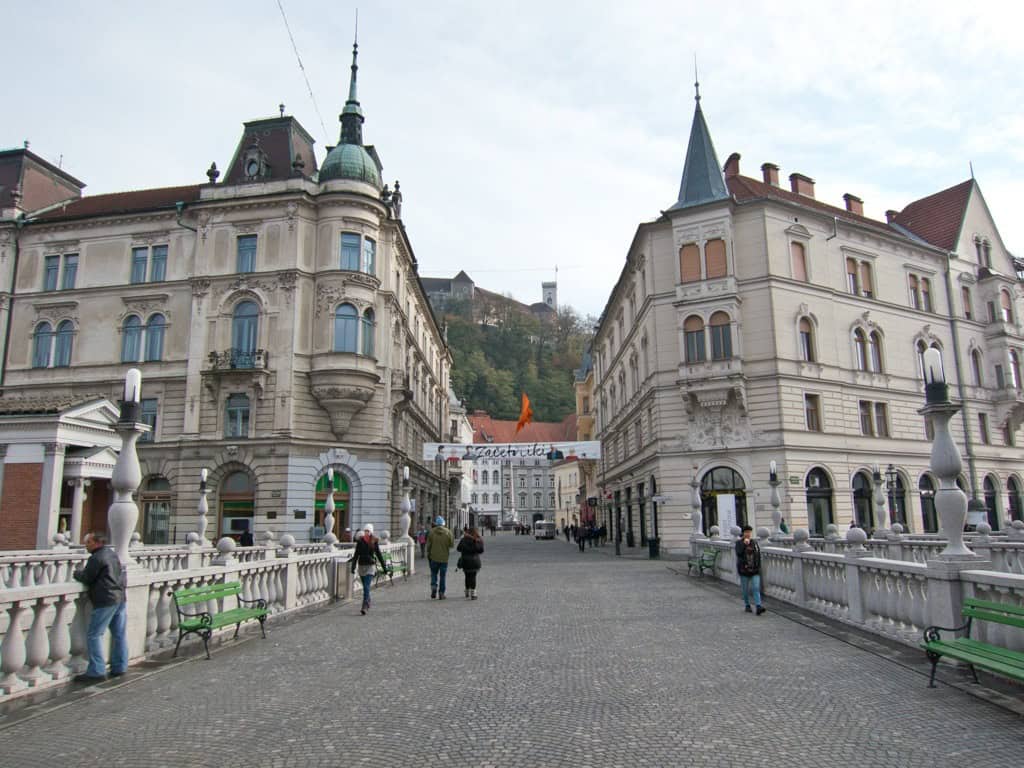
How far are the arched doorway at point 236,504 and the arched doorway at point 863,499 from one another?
1068 inches

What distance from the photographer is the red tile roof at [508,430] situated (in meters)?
101

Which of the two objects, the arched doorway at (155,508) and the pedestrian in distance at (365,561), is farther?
the arched doorway at (155,508)

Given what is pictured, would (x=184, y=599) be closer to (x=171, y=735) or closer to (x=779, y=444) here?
(x=171, y=735)

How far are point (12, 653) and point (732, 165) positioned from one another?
39.8m

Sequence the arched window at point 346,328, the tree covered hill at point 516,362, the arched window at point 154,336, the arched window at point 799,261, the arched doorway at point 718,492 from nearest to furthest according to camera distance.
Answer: the arched doorway at point 718,492
the arched window at point 346,328
the arched window at point 154,336
the arched window at point 799,261
the tree covered hill at point 516,362

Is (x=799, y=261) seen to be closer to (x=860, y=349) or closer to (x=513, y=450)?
(x=860, y=349)

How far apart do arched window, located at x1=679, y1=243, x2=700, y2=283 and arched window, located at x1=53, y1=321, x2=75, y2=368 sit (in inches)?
1157

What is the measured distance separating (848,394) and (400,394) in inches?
846

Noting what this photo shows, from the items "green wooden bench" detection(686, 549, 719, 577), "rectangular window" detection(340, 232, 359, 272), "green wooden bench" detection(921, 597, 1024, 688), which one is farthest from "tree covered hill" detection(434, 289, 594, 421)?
"green wooden bench" detection(921, 597, 1024, 688)

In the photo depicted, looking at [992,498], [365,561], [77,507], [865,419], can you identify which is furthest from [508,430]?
[365,561]

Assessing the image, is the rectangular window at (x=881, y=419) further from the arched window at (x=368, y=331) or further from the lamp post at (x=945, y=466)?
the lamp post at (x=945, y=466)

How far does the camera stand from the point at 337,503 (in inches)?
1228

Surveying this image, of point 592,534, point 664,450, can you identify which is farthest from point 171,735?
point 592,534

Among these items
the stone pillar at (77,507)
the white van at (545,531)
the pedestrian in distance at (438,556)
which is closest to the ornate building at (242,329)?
the stone pillar at (77,507)
